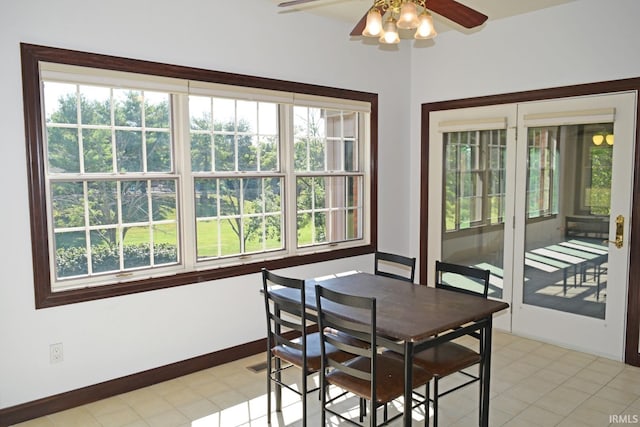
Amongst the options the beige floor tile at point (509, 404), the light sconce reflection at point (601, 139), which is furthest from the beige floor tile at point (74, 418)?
the light sconce reflection at point (601, 139)

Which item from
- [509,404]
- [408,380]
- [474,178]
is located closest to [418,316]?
[408,380]

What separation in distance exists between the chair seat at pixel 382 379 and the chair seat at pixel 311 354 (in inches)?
4.1

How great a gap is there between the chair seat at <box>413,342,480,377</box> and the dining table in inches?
3.5

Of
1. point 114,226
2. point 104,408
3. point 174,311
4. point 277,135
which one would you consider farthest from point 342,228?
point 104,408

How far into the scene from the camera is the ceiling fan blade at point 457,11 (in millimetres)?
2425

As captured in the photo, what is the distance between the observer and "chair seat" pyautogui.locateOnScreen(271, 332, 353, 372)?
281 cm

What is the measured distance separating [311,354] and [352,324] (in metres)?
0.52

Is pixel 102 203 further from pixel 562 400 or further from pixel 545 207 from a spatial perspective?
pixel 545 207

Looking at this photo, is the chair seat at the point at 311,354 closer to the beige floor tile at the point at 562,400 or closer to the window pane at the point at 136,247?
the window pane at the point at 136,247

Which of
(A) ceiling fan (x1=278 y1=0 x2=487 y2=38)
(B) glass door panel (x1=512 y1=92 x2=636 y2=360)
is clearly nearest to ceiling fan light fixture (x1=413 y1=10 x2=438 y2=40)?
(A) ceiling fan (x1=278 y1=0 x2=487 y2=38)

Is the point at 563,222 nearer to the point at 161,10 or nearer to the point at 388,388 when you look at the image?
the point at 388,388

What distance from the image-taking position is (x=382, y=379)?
2.58m

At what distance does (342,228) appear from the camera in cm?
487

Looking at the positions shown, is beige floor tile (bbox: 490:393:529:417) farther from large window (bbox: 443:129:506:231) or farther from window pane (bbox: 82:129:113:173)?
window pane (bbox: 82:129:113:173)
